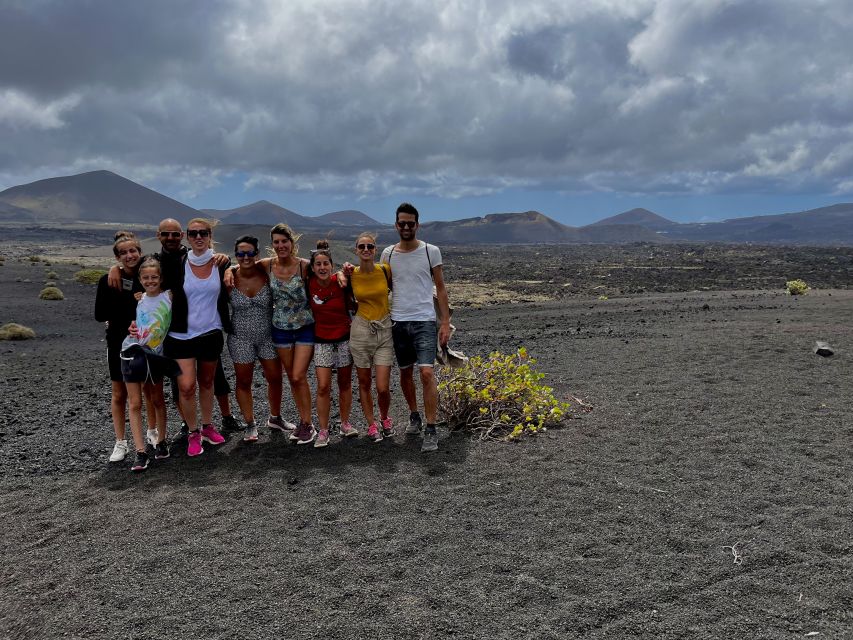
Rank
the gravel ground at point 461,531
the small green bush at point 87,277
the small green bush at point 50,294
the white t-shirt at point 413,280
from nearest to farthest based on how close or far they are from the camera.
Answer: the gravel ground at point 461,531 < the white t-shirt at point 413,280 < the small green bush at point 50,294 < the small green bush at point 87,277

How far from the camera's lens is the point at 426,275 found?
450cm

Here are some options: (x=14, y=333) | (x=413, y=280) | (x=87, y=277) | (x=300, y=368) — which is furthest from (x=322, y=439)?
(x=87, y=277)

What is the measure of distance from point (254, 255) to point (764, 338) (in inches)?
335

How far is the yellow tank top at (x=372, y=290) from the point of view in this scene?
451cm

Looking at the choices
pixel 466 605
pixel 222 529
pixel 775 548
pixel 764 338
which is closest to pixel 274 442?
pixel 222 529

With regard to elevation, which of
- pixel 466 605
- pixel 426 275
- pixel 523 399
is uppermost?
pixel 426 275

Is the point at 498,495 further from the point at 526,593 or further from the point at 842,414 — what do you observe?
the point at 842,414

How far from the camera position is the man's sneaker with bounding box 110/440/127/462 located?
4695mm

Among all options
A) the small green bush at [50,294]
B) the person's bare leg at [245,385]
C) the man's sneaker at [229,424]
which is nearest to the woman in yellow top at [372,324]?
the person's bare leg at [245,385]

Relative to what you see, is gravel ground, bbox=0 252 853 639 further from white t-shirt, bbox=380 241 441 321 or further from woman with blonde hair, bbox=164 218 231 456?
white t-shirt, bbox=380 241 441 321

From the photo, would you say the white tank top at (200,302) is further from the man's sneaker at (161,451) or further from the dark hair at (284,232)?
the man's sneaker at (161,451)

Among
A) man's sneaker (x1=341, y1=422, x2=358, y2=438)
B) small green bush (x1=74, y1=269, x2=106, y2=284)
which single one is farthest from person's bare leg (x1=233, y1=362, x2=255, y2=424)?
A: small green bush (x1=74, y1=269, x2=106, y2=284)

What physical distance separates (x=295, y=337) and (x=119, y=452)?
1.76m

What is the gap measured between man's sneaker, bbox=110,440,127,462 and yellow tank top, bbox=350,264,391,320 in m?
2.31
